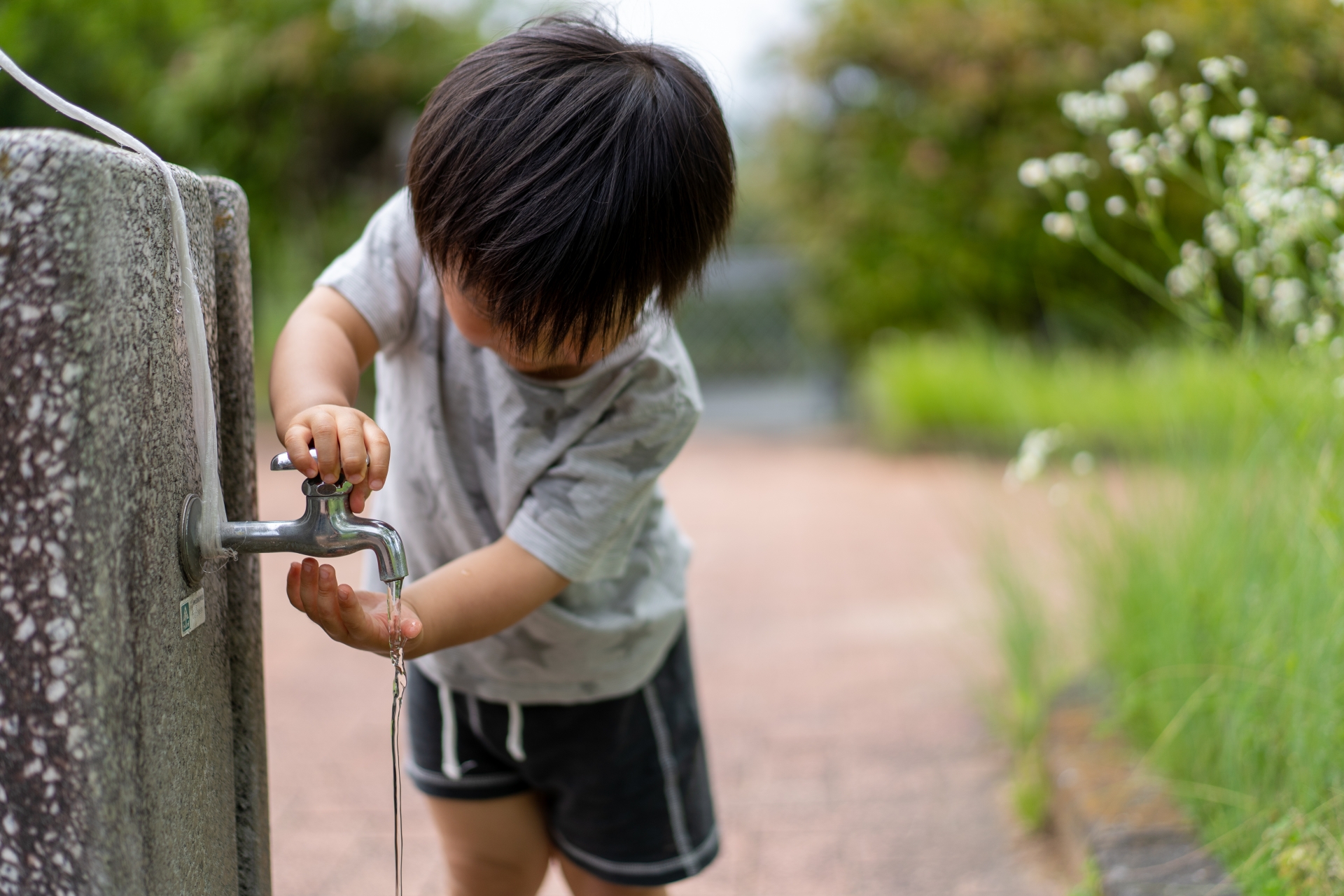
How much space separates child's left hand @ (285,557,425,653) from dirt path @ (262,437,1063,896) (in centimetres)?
131

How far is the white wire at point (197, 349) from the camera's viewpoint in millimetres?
874

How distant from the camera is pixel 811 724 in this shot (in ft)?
9.57

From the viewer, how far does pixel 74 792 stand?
2.52 ft

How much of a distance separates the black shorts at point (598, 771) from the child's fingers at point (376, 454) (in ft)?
1.92

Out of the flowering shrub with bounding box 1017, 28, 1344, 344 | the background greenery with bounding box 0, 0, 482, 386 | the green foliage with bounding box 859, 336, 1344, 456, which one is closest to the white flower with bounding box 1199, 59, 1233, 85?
the flowering shrub with bounding box 1017, 28, 1344, 344

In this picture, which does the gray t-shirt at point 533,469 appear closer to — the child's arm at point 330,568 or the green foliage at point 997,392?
the child's arm at point 330,568

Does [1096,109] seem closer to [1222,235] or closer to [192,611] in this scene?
[1222,235]

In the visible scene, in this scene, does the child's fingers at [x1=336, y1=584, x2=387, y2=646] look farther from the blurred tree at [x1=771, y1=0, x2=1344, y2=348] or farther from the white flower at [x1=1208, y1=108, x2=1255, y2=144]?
the blurred tree at [x1=771, y1=0, x2=1344, y2=348]

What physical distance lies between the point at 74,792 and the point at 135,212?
1.30 feet

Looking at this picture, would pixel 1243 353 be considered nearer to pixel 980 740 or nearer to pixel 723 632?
pixel 980 740

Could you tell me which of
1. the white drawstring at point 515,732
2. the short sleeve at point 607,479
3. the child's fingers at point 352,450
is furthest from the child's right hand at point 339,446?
the white drawstring at point 515,732

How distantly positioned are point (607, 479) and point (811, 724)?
184cm

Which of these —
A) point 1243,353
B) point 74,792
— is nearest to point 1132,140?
point 1243,353

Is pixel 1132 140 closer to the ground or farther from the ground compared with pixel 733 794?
farther from the ground
